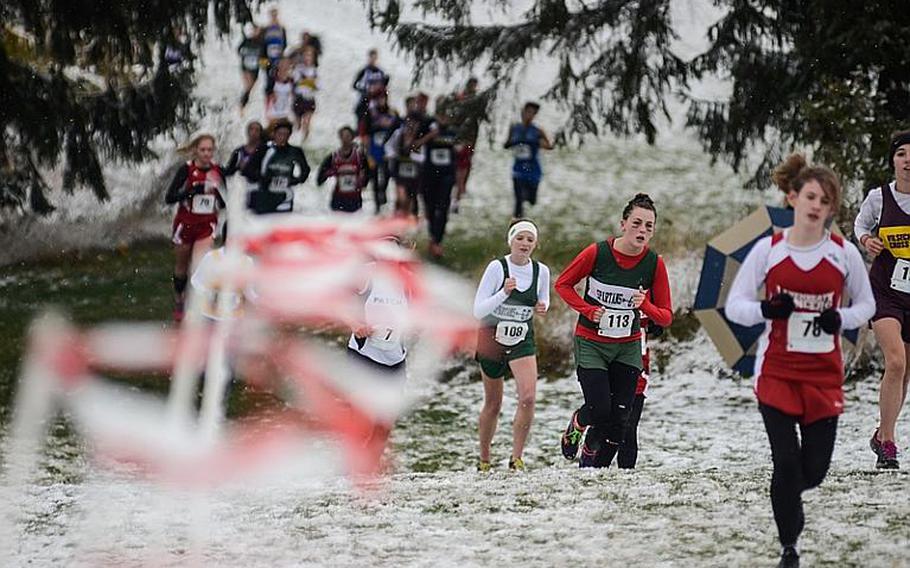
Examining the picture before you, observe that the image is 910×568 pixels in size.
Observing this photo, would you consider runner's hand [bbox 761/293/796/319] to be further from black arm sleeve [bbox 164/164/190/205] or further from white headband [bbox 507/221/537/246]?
black arm sleeve [bbox 164/164/190/205]

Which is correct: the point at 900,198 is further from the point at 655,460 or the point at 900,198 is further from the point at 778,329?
the point at 655,460

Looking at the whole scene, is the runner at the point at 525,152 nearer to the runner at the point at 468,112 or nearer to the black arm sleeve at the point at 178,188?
the runner at the point at 468,112

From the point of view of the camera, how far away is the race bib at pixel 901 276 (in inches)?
343

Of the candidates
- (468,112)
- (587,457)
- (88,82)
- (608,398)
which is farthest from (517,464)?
(88,82)

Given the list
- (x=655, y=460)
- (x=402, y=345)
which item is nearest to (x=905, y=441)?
(x=655, y=460)

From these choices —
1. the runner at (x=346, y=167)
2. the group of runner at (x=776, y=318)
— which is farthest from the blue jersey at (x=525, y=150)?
the group of runner at (x=776, y=318)

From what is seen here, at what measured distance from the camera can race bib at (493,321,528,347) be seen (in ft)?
32.6

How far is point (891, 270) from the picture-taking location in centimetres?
877

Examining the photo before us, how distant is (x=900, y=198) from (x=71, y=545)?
4726 mm

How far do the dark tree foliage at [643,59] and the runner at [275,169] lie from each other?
5.23 feet

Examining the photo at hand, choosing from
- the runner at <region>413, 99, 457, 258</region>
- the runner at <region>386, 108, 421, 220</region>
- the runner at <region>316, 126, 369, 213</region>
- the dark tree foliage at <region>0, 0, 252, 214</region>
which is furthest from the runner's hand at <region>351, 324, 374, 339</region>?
the runner at <region>386, 108, 421, 220</region>

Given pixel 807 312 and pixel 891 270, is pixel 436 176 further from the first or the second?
pixel 807 312

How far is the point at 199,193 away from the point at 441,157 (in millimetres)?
4664

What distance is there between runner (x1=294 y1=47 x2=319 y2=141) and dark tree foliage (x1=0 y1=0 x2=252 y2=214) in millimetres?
5602
